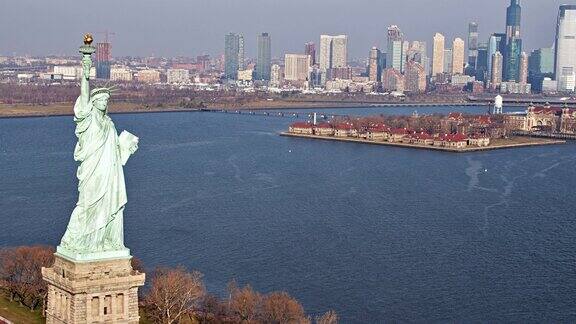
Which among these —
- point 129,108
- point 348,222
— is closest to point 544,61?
point 129,108

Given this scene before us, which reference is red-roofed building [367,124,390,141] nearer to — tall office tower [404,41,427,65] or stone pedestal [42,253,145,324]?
stone pedestal [42,253,145,324]

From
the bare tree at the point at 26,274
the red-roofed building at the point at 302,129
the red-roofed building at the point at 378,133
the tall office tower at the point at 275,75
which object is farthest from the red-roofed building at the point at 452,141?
the tall office tower at the point at 275,75

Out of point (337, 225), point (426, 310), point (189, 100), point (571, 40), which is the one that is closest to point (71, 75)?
point (189, 100)

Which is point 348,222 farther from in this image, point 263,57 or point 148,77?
point 263,57

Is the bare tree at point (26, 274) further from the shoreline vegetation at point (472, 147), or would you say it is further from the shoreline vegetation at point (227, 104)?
the shoreline vegetation at point (227, 104)

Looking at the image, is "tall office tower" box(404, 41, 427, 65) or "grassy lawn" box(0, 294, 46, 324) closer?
"grassy lawn" box(0, 294, 46, 324)

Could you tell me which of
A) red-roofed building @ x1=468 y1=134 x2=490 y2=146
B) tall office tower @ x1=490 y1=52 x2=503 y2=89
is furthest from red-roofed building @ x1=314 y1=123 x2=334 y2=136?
tall office tower @ x1=490 y1=52 x2=503 y2=89

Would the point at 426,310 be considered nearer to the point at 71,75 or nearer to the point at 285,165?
the point at 285,165
